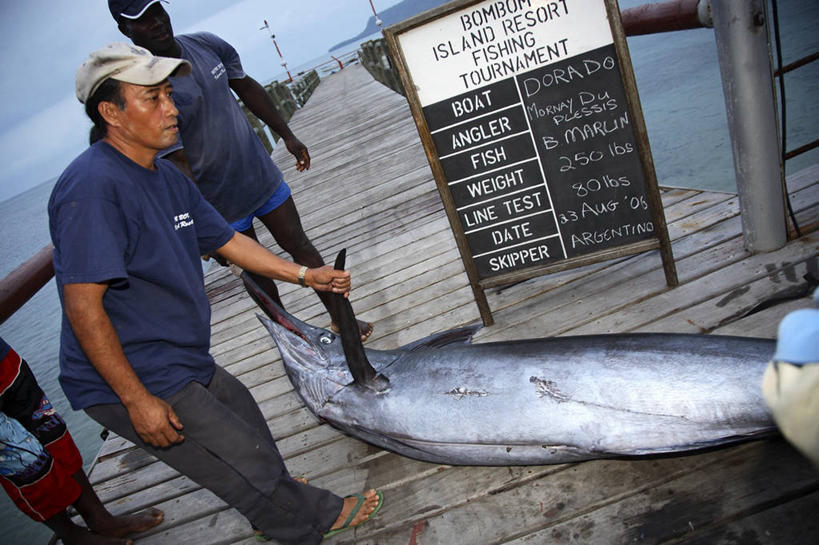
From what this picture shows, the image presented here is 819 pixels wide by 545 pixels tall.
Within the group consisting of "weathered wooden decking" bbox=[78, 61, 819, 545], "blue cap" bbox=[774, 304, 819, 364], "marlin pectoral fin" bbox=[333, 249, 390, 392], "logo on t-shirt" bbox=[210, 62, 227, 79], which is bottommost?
"weathered wooden decking" bbox=[78, 61, 819, 545]

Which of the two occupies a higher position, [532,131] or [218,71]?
[218,71]

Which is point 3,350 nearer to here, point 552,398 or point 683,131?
point 552,398

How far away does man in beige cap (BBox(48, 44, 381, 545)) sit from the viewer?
59.9 inches

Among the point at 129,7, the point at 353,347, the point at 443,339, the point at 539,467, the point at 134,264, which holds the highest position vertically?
the point at 129,7

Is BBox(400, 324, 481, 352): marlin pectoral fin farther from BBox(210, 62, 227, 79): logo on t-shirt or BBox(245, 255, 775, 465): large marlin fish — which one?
BBox(210, 62, 227, 79): logo on t-shirt

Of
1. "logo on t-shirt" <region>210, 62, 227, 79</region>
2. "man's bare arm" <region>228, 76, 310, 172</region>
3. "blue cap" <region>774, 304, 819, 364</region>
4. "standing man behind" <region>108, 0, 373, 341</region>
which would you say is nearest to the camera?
"blue cap" <region>774, 304, 819, 364</region>

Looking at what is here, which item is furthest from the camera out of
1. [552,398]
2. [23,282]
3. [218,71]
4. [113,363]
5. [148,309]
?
[218,71]

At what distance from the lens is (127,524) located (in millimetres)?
2428

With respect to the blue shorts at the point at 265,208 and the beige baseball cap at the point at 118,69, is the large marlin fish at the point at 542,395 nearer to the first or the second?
the blue shorts at the point at 265,208

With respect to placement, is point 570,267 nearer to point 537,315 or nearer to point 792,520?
point 537,315

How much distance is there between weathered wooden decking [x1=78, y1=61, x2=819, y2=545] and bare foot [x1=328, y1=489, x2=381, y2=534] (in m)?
0.04

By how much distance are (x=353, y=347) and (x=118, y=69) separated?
123 centimetres

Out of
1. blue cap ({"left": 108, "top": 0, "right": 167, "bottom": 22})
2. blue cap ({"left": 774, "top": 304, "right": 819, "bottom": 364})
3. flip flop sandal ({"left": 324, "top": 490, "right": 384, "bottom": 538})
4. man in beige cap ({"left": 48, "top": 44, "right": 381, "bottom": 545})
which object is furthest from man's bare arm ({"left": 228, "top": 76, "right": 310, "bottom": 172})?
blue cap ({"left": 774, "top": 304, "right": 819, "bottom": 364})

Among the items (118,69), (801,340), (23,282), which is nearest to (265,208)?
(23,282)
